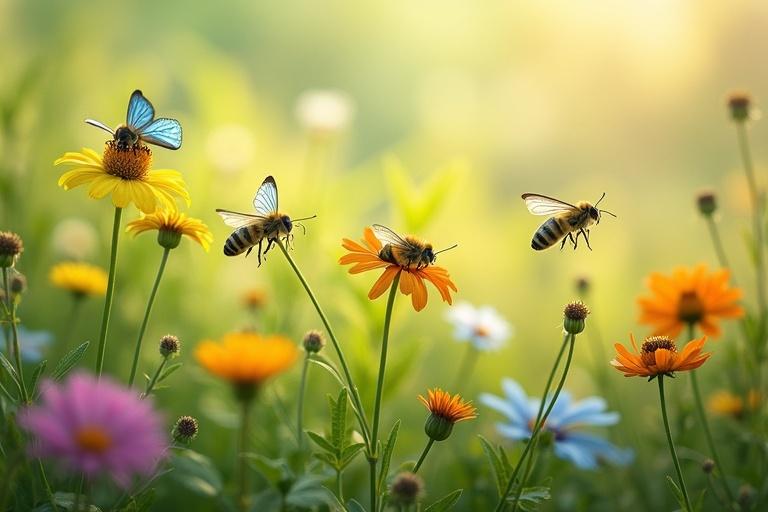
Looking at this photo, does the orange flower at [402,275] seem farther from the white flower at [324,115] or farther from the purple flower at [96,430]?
the white flower at [324,115]

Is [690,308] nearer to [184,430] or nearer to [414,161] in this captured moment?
[184,430]

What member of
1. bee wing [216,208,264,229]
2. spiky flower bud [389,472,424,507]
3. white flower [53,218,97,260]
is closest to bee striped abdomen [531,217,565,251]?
bee wing [216,208,264,229]

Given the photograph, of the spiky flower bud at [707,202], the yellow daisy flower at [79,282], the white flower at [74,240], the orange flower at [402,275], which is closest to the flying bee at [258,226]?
the orange flower at [402,275]

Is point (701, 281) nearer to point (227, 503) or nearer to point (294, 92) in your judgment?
point (227, 503)

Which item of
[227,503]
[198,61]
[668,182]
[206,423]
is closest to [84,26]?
[198,61]

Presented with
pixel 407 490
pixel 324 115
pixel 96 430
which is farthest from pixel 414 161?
pixel 96 430

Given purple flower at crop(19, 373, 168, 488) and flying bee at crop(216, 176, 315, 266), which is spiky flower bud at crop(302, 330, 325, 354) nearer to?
flying bee at crop(216, 176, 315, 266)
